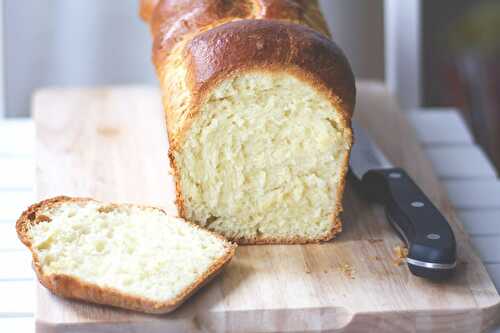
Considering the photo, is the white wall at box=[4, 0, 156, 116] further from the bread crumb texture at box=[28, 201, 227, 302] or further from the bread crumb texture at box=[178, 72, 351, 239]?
the bread crumb texture at box=[178, 72, 351, 239]

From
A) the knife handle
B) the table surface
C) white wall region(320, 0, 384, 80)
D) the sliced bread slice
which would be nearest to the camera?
the sliced bread slice

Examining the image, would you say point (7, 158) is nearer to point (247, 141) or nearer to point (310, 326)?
point (247, 141)

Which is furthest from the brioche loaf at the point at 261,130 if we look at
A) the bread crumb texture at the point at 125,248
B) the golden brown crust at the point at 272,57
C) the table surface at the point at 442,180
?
the table surface at the point at 442,180

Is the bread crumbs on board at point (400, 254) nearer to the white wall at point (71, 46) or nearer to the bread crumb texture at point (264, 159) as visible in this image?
the bread crumb texture at point (264, 159)

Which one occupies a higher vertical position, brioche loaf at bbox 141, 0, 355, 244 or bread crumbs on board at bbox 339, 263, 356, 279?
brioche loaf at bbox 141, 0, 355, 244

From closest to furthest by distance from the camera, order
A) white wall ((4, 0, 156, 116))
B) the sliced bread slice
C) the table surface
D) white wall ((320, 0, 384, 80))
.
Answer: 1. the sliced bread slice
2. the table surface
3. white wall ((4, 0, 156, 116))
4. white wall ((320, 0, 384, 80))

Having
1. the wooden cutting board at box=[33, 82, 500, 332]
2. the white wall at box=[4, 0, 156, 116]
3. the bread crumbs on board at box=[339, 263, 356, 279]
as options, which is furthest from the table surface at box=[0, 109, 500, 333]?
the white wall at box=[4, 0, 156, 116]
